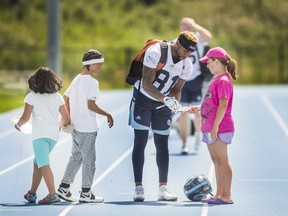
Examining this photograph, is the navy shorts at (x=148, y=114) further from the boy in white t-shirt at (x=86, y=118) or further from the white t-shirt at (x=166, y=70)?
the boy in white t-shirt at (x=86, y=118)

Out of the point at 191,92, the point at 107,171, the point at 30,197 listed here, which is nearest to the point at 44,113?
the point at 30,197

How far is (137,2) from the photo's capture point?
6888 centimetres

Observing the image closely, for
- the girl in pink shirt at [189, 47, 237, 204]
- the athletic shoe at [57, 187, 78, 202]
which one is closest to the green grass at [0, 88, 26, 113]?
the athletic shoe at [57, 187, 78, 202]

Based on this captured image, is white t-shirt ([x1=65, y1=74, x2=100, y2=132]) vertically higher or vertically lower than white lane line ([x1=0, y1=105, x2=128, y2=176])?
higher

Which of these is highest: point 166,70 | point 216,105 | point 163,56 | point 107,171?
point 163,56

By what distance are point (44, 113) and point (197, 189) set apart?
1875 millimetres

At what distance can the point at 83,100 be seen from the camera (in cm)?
1110

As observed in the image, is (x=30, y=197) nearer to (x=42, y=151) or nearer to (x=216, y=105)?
(x=42, y=151)

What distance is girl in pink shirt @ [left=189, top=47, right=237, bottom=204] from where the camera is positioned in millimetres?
10758

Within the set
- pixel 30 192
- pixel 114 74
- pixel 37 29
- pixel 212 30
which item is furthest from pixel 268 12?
pixel 30 192

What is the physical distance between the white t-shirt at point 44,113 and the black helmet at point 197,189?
1583mm

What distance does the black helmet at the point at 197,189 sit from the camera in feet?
36.8

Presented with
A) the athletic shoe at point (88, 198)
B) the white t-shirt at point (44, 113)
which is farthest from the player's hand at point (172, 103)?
the athletic shoe at point (88, 198)

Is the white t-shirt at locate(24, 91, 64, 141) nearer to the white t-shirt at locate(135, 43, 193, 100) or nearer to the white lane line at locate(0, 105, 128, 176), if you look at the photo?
the white t-shirt at locate(135, 43, 193, 100)
